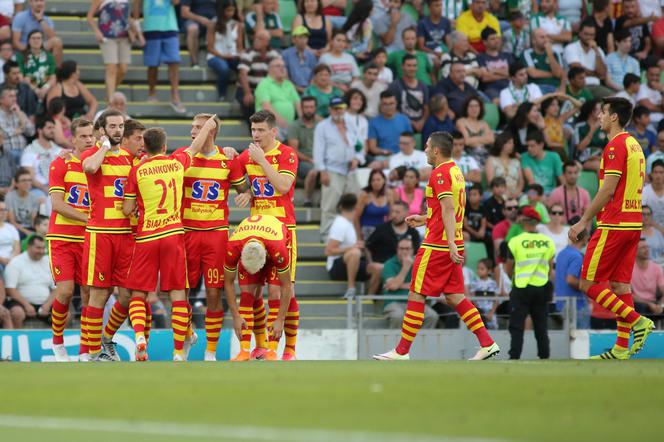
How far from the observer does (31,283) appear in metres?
17.2

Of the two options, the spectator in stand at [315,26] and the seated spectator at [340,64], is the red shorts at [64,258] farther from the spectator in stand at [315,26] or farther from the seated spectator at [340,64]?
the spectator in stand at [315,26]

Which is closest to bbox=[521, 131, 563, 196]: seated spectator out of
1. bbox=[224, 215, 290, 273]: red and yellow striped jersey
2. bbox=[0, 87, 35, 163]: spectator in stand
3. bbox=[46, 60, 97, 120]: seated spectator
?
bbox=[46, 60, 97, 120]: seated spectator

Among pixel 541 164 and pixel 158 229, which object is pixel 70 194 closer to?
pixel 158 229

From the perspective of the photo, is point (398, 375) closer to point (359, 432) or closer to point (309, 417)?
point (309, 417)

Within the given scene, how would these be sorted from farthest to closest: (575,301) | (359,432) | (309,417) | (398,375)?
(575,301), (398,375), (309,417), (359,432)

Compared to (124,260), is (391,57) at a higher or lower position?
higher

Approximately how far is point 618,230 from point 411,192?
6.68m

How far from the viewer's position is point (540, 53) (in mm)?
24203

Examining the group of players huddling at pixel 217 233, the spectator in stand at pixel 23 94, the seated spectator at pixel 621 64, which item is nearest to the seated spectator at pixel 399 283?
the group of players huddling at pixel 217 233

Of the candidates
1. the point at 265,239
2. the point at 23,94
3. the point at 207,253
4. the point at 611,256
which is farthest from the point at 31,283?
the point at 611,256

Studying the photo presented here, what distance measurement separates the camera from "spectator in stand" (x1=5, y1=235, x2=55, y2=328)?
56.0ft

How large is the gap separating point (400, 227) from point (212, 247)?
5.53 m

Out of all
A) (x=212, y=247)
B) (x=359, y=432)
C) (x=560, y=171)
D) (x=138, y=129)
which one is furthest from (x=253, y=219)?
(x=560, y=171)

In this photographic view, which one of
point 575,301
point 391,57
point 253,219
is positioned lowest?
point 575,301
